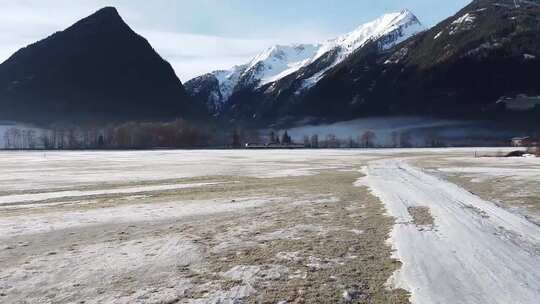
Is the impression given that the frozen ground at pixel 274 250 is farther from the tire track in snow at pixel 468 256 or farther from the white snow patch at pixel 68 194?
the white snow patch at pixel 68 194

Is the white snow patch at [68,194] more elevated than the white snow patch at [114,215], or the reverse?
the white snow patch at [114,215]

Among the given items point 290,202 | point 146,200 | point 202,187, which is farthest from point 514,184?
point 146,200

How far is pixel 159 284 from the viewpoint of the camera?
37.2 ft

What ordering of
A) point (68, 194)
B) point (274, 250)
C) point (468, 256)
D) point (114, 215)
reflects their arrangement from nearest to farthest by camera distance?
1. point (468, 256)
2. point (274, 250)
3. point (114, 215)
4. point (68, 194)

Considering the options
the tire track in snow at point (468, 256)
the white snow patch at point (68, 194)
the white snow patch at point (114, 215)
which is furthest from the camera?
the white snow patch at point (68, 194)

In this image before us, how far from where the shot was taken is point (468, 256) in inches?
535

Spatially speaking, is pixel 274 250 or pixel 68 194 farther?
pixel 68 194

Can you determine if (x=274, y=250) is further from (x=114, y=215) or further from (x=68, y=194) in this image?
(x=68, y=194)

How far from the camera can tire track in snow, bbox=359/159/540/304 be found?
10555 mm

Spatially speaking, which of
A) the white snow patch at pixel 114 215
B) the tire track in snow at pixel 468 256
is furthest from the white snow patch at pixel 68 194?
the tire track in snow at pixel 468 256

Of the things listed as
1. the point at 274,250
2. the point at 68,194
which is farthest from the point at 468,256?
the point at 68,194

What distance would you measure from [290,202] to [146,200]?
25.9 ft

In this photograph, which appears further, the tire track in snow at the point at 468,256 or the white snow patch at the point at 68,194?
the white snow patch at the point at 68,194

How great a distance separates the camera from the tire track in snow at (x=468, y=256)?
10.6m
